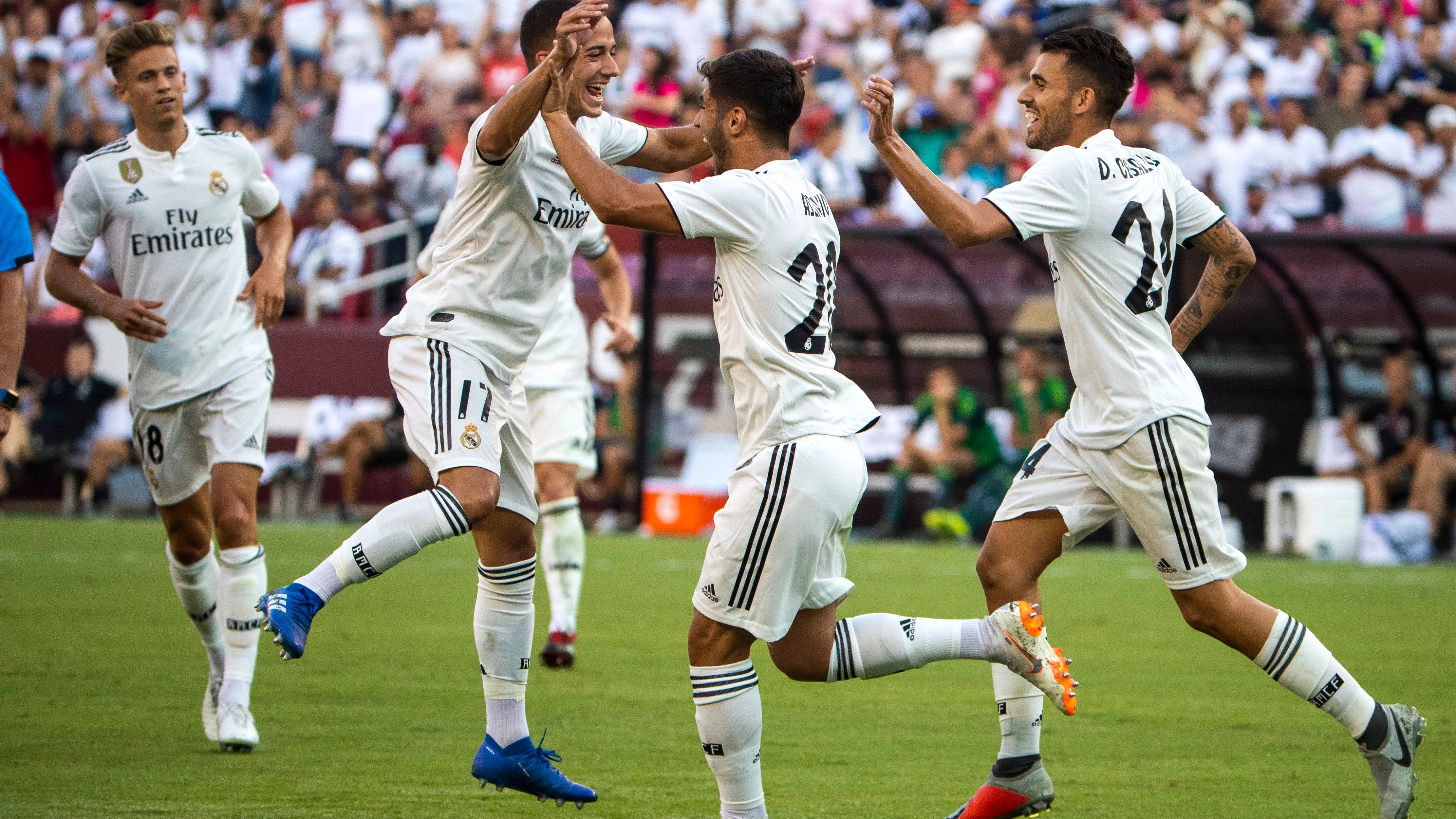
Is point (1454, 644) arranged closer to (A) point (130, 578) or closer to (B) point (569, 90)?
(B) point (569, 90)

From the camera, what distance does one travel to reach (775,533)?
4551mm

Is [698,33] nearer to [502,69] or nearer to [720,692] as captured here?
[502,69]

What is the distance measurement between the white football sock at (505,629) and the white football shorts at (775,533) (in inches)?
47.5

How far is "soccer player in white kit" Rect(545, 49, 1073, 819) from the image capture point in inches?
180

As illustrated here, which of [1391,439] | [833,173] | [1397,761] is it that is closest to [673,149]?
[1397,761]

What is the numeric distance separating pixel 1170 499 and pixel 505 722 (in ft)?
7.68

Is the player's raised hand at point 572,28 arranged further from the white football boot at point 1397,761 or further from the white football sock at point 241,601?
the white football boot at point 1397,761

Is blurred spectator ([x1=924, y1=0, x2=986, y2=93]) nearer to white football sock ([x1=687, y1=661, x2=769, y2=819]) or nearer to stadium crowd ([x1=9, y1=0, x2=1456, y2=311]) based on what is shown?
stadium crowd ([x1=9, y1=0, x2=1456, y2=311])

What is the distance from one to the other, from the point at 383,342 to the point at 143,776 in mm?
12176

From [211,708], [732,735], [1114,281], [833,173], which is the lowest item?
[833,173]

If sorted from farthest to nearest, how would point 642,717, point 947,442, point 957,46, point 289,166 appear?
point 289,166
point 957,46
point 947,442
point 642,717

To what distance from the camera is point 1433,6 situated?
63.8 feet

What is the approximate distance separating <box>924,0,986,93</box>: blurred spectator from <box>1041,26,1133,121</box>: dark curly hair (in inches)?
579

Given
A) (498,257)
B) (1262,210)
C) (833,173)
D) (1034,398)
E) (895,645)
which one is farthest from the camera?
(833,173)
